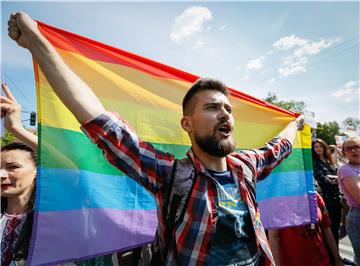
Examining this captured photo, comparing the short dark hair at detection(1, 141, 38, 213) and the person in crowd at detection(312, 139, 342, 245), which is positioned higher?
the short dark hair at detection(1, 141, 38, 213)

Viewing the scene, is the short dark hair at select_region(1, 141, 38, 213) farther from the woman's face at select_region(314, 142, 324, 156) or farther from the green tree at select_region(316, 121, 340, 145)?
the green tree at select_region(316, 121, 340, 145)

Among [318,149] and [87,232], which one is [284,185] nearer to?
[87,232]

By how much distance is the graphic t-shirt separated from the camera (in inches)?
52.0

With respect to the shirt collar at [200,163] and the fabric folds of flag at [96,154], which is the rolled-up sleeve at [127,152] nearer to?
the shirt collar at [200,163]

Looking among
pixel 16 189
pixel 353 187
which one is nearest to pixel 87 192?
pixel 16 189

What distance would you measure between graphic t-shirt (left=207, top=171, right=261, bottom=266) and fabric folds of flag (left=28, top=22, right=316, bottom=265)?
74 centimetres

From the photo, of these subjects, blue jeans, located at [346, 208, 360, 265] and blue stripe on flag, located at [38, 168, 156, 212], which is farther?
blue jeans, located at [346, 208, 360, 265]

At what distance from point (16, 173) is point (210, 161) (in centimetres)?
135

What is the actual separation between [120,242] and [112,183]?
412 millimetres

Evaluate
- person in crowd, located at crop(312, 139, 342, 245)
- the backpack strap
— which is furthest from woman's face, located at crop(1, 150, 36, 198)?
person in crowd, located at crop(312, 139, 342, 245)

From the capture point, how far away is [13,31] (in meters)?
1.32

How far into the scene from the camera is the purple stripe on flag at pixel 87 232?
1531 mm

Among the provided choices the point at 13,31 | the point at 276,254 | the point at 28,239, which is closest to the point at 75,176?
the point at 28,239

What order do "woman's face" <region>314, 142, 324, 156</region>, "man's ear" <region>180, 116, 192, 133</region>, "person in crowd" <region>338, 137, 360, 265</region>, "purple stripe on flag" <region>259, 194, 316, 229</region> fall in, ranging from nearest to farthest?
1. "man's ear" <region>180, 116, 192, 133</region>
2. "purple stripe on flag" <region>259, 194, 316, 229</region>
3. "person in crowd" <region>338, 137, 360, 265</region>
4. "woman's face" <region>314, 142, 324, 156</region>
